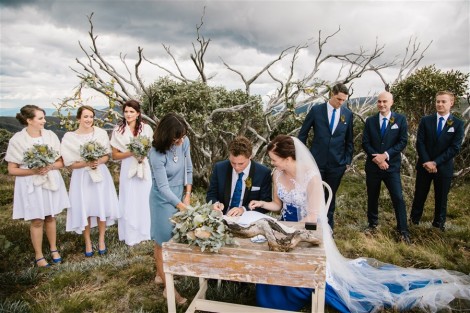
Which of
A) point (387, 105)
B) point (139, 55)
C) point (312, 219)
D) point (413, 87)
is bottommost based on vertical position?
point (312, 219)

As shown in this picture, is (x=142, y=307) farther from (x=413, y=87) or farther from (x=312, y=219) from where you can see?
(x=413, y=87)

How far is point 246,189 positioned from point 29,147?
334cm

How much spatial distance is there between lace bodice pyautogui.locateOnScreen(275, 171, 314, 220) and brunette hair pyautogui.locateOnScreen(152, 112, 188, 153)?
4.83 feet

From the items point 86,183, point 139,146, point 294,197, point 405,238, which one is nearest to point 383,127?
point 405,238

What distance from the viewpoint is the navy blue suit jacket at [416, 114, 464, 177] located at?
598cm

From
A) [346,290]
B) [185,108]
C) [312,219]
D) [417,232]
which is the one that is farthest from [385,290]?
[185,108]

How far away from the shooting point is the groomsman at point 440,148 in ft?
19.6

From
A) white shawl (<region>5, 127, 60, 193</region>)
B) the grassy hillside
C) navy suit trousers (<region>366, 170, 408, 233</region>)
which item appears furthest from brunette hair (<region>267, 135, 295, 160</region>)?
white shawl (<region>5, 127, 60, 193</region>)

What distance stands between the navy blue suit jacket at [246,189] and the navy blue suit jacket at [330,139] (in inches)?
61.9

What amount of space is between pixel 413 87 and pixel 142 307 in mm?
7897

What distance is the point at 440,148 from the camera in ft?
20.1

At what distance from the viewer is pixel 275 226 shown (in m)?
3.36

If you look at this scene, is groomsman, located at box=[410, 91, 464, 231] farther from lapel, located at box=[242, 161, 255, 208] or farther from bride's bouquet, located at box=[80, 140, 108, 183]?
bride's bouquet, located at box=[80, 140, 108, 183]

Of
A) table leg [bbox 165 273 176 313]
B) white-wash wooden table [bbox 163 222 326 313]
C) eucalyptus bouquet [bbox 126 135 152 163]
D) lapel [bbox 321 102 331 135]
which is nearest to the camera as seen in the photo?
white-wash wooden table [bbox 163 222 326 313]
